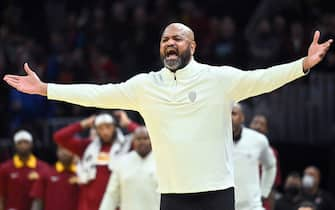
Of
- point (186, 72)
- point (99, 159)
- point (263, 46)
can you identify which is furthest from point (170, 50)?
point (263, 46)

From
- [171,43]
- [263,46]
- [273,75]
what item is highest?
[263,46]

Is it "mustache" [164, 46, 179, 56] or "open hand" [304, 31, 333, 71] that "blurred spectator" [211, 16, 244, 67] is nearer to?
"mustache" [164, 46, 179, 56]

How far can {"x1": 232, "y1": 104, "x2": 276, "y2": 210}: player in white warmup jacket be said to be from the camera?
9938 millimetres

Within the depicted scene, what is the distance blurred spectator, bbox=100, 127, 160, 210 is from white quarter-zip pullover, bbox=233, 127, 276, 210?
1033 mm

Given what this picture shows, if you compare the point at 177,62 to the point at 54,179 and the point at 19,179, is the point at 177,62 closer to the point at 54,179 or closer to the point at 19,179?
the point at 54,179

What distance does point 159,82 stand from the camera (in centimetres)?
772

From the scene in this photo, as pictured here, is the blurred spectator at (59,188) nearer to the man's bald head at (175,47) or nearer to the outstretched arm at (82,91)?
the outstretched arm at (82,91)

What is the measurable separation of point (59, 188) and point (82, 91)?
584cm

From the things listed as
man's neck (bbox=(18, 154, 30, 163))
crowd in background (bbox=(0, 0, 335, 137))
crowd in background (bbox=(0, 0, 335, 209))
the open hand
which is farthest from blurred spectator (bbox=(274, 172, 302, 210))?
the open hand

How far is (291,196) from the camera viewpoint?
13.7 metres

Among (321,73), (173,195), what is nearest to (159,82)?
(173,195)

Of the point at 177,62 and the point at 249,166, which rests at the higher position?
the point at 177,62

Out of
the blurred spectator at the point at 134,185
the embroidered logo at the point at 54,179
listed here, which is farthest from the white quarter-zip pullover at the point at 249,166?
the embroidered logo at the point at 54,179

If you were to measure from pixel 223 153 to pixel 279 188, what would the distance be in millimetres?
8299
